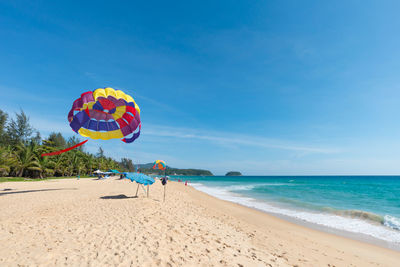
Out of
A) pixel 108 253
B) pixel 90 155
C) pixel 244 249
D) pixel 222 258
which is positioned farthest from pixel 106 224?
pixel 90 155

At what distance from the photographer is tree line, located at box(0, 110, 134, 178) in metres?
25.3

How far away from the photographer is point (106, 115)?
13.8 m

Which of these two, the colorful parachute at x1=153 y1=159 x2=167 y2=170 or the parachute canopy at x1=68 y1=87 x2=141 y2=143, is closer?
the parachute canopy at x1=68 y1=87 x2=141 y2=143

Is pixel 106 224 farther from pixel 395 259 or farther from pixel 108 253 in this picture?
pixel 395 259

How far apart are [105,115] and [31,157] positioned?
853 inches

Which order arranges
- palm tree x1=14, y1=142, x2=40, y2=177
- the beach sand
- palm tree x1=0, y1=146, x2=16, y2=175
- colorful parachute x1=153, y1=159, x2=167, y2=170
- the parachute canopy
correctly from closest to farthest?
the beach sand, the parachute canopy, palm tree x1=0, y1=146, x2=16, y2=175, palm tree x1=14, y1=142, x2=40, y2=177, colorful parachute x1=153, y1=159, x2=167, y2=170

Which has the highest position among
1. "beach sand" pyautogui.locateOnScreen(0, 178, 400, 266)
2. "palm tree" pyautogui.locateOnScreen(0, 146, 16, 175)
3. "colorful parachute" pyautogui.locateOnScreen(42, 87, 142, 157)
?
"colorful parachute" pyautogui.locateOnScreen(42, 87, 142, 157)

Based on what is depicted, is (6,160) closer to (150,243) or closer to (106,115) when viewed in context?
(106,115)

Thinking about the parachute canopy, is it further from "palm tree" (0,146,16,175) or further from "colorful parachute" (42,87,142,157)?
"palm tree" (0,146,16,175)

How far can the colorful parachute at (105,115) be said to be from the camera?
11508 mm

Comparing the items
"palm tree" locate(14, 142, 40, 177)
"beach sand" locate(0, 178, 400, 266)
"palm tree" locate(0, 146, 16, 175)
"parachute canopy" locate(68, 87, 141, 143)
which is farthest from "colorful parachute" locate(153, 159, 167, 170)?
"beach sand" locate(0, 178, 400, 266)

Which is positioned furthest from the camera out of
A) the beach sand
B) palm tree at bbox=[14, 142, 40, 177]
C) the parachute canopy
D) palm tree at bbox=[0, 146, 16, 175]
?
palm tree at bbox=[14, 142, 40, 177]

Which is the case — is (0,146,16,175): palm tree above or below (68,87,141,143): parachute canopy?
below

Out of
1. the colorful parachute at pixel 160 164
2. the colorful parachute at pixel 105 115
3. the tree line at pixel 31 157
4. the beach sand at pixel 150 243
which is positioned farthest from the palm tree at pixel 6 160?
the beach sand at pixel 150 243
